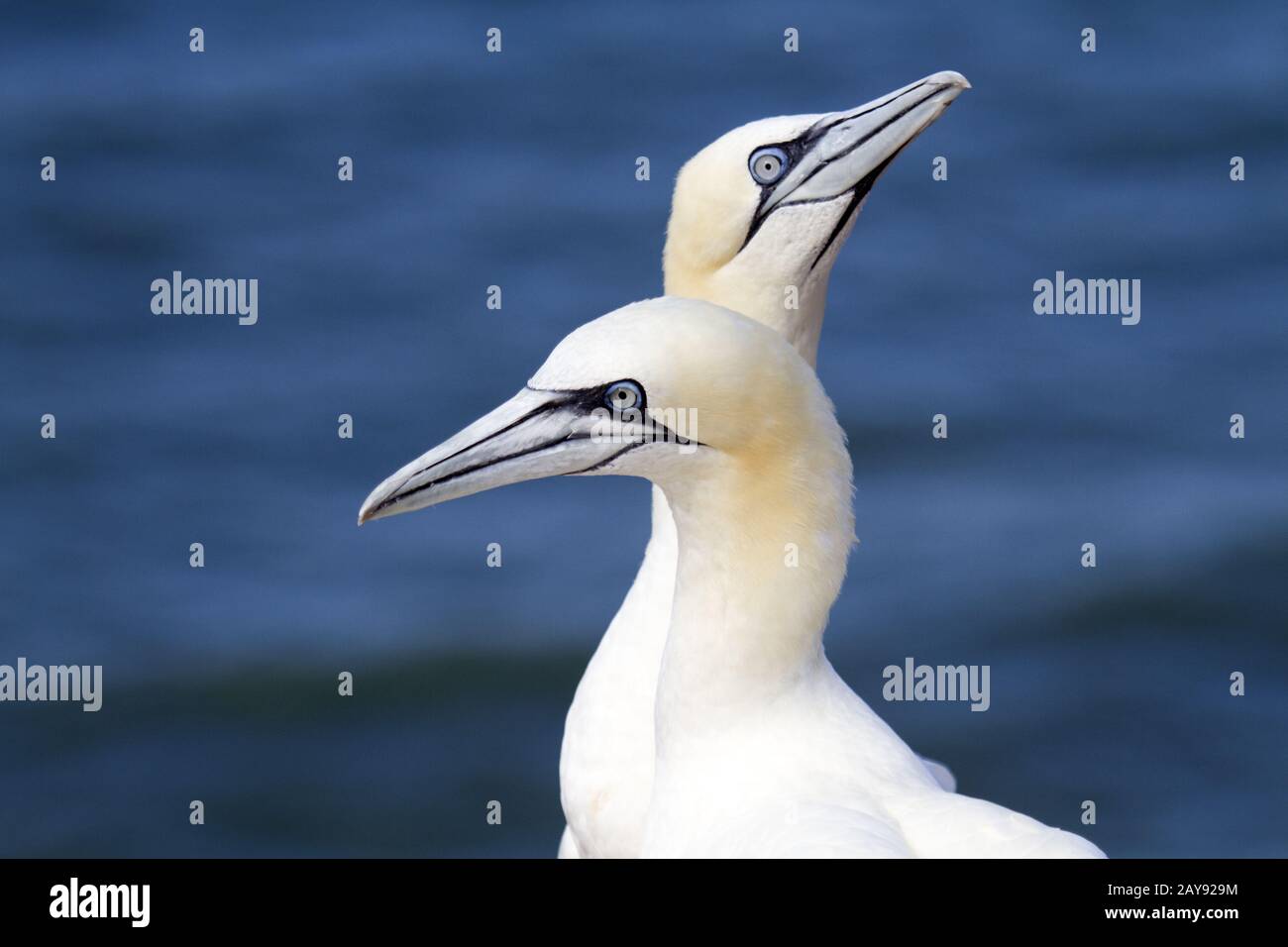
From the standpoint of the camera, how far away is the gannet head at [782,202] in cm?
698

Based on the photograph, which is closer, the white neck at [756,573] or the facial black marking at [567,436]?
the facial black marking at [567,436]

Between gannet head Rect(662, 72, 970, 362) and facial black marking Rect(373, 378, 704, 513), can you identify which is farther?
gannet head Rect(662, 72, 970, 362)

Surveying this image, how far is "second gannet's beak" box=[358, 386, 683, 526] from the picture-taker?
573 centimetres

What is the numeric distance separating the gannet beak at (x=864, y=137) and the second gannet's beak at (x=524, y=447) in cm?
161

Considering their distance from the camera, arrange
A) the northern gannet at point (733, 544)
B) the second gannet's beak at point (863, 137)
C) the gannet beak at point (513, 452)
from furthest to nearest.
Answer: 1. the second gannet's beak at point (863, 137)
2. the gannet beak at point (513, 452)
3. the northern gannet at point (733, 544)

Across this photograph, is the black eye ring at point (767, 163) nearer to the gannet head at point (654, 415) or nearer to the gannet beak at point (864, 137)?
Answer: the gannet beak at point (864, 137)

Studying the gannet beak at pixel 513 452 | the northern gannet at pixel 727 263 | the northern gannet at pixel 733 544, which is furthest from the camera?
the northern gannet at pixel 727 263

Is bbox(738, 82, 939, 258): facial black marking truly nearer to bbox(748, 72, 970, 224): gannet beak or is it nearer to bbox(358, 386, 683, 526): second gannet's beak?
bbox(748, 72, 970, 224): gannet beak

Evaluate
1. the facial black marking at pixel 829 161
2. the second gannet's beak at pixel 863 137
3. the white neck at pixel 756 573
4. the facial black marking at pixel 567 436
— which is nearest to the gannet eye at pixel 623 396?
the facial black marking at pixel 567 436

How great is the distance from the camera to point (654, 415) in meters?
5.70

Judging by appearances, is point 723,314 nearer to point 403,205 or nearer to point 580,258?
point 580,258

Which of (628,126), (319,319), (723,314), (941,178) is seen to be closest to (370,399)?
(319,319)

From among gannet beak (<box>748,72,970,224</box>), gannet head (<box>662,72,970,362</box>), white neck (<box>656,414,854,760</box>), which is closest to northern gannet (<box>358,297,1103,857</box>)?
white neck (<box>656,414,854,760</box>)

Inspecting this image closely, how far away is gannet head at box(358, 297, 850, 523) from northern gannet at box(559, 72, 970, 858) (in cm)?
119
